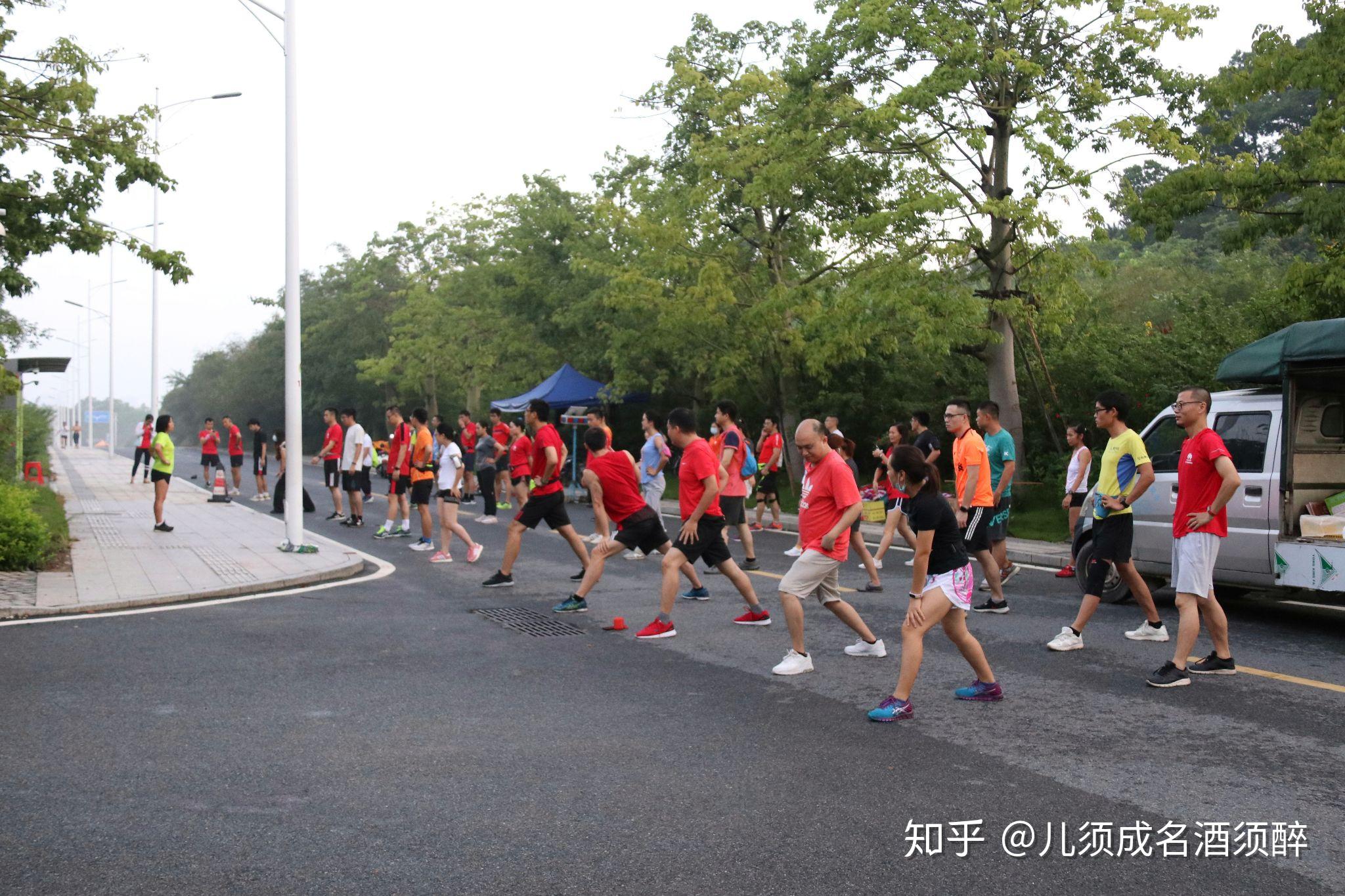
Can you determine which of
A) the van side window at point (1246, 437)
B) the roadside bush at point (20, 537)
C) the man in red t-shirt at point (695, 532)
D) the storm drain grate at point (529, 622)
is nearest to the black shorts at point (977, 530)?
the man in red t-shirt at point (695, 532)

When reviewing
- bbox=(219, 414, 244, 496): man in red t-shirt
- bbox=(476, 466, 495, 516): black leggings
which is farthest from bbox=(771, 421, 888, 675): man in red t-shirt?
bbox=(219, 414, 244, 496): man in red t-shirt

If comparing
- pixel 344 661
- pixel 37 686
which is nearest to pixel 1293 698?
pixel 344 661

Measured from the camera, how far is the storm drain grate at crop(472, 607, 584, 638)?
8.98 meters

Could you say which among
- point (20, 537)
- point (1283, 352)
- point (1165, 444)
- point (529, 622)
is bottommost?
point (529, 622)

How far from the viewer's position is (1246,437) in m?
9.48

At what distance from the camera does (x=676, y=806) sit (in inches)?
187

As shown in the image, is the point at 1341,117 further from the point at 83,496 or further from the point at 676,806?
the point at 83,496

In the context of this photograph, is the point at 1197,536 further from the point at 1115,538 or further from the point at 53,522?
the point at 53,522

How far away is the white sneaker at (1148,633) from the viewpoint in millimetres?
8438

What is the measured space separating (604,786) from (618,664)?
2700 mm

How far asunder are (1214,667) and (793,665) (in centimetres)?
265

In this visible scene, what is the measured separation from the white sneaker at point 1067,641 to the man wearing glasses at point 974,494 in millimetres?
1601

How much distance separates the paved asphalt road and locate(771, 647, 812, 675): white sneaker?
0.15 m

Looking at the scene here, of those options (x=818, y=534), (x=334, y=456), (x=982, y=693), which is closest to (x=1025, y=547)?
(x=818, y=534)
